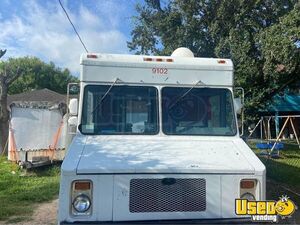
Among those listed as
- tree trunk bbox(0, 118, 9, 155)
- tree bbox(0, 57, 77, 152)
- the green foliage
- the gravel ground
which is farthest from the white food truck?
the green foliage

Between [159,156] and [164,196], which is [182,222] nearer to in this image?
[164,196]

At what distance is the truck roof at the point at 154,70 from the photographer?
20.4ft

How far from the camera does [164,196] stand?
473cm

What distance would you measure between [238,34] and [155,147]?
1477cm

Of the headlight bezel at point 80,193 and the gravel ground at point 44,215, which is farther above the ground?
the headlight bezel at point 80,193

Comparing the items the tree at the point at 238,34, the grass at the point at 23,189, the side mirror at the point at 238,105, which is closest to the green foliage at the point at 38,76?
the tree at the point at 238,34

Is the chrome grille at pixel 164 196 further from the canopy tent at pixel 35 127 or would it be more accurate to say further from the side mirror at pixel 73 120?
the canopy tent at pixel 35 127

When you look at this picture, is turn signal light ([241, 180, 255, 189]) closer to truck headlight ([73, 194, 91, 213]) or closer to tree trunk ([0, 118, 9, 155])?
truck headlight ([73, 194, 91, 213])

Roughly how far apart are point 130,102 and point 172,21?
51.9 ft

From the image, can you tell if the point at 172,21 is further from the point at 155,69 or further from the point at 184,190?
the point at 184,190

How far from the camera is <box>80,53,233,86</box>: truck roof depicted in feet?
20.4

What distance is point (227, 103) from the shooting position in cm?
648

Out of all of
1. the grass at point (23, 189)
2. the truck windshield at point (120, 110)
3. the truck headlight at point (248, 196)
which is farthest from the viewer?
the grass at point (23, 189)

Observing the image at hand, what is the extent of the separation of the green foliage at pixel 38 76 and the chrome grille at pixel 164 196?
160ft
